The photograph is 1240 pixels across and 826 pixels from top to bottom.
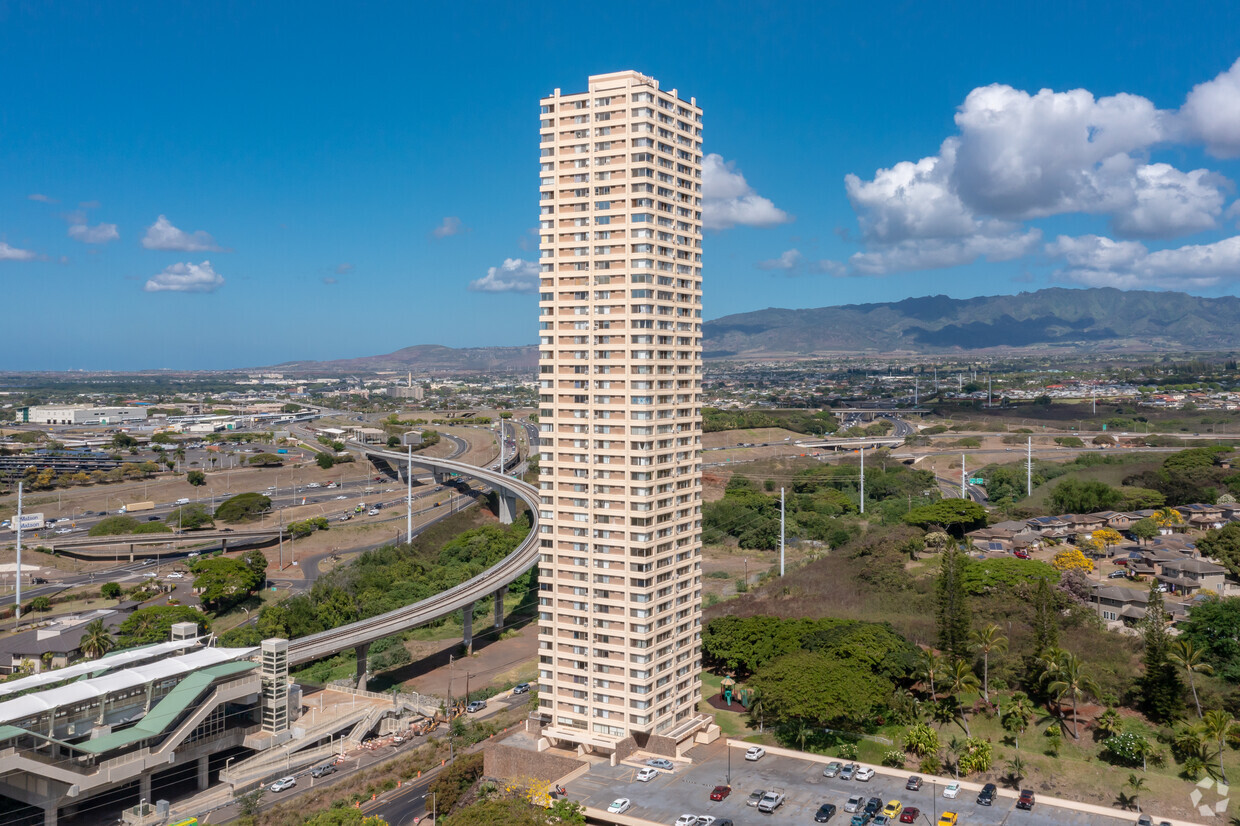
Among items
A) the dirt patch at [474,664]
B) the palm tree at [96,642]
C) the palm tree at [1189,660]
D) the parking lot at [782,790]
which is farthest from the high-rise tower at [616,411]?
the palm tree at [96,642]

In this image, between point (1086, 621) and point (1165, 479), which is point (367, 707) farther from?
point (1165, 479)

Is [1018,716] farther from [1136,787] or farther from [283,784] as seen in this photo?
[283,784]

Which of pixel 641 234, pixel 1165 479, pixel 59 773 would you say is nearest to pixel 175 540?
pixel 59 773

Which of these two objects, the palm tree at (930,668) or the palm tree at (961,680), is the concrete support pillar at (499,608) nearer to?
the palm tree at (930,668)

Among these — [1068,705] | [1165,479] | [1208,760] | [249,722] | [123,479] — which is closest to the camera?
[1208,760]

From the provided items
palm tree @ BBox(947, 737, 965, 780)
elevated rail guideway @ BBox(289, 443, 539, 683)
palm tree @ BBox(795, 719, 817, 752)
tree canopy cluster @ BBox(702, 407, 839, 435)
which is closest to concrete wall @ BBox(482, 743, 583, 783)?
palm tree @ BBox(795, 719, 817, 752)

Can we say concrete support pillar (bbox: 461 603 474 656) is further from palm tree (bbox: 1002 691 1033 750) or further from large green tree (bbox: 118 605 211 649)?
palm tree (bbox: 1002 691 1033 750)
